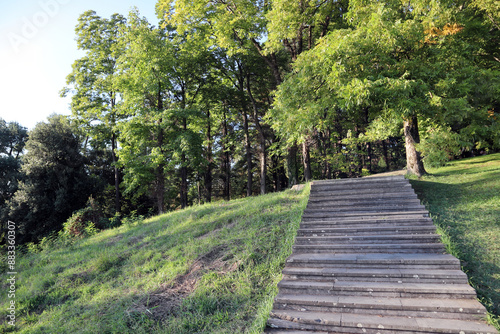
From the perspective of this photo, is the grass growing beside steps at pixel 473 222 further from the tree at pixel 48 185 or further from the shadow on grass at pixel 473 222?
the tree at pixel 48 185

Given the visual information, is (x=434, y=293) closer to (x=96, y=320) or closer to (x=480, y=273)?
(x=480, y=273)

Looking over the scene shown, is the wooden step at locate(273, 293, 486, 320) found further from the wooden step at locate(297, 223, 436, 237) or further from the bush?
the bush

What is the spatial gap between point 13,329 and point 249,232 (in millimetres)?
5221

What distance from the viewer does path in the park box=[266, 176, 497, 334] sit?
151 inches

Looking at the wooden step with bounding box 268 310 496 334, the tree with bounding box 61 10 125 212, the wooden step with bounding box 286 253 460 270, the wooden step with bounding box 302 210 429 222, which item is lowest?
the wooden step with bounding box 268 310 496 334

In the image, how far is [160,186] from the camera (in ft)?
55.0

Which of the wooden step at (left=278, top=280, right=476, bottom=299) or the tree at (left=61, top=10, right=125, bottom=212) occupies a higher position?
the tree at (left=61, top=10, right=125, bottom=212)

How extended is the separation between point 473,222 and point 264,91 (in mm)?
16395

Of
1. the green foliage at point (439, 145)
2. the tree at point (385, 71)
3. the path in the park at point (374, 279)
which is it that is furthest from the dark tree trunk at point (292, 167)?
the path in the park at point (374, 279)

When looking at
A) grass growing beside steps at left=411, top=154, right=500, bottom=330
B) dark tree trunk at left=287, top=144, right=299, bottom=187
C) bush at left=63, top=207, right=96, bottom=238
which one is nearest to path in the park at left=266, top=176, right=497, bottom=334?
grass growing beside steps at left=411, top=154, right=500, bottom=330

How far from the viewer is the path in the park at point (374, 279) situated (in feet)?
12.6

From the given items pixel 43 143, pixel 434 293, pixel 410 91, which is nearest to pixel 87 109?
pixel 43 143

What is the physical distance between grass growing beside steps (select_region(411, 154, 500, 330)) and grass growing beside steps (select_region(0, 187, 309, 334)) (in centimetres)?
319

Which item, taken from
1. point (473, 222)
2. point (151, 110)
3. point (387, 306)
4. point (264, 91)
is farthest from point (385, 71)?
point (264, 91)
